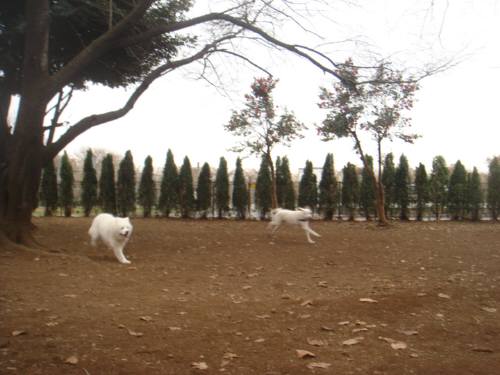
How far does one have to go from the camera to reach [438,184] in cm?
1914

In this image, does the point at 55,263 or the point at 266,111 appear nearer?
the point at 55,263

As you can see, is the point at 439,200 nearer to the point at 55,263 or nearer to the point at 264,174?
the point at 264,174

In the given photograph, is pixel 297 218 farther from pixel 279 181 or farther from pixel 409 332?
pixel 279 181

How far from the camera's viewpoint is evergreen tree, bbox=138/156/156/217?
19.4 metres

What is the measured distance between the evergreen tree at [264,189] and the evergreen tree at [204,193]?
198cm

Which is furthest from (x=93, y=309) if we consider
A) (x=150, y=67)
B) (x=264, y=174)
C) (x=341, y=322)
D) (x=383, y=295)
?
(x=264, y=174)

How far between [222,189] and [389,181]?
684 centimetres

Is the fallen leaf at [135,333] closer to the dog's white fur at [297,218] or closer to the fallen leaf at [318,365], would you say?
the fallen leaf at [318,365]

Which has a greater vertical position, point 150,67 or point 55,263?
point 150,67

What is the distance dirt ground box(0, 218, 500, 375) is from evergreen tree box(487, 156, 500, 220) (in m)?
10.8

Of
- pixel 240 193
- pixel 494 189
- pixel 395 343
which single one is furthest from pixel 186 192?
pixel 395 343

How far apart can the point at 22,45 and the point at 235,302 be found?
8.38m

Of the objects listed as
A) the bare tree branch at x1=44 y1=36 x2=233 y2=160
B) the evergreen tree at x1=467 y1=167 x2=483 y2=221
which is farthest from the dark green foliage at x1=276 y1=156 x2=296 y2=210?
the bare tree branch at x1=44 y1=36 x2=233 y2=160

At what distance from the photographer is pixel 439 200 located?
755 inches
